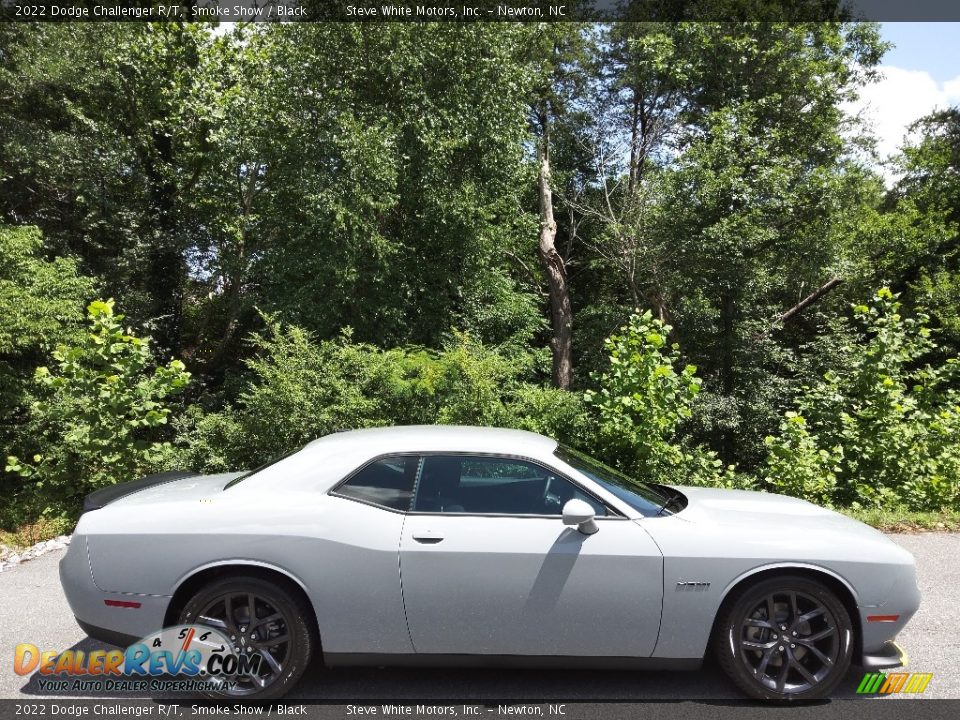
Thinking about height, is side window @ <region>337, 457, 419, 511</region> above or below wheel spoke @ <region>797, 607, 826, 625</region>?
above

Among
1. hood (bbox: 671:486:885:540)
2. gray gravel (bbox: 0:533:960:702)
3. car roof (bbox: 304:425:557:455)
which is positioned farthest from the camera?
car roof (bbox: 304:425:557:455)

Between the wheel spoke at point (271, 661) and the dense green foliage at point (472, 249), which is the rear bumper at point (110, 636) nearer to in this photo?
the wheel spoke at point (271, 661)

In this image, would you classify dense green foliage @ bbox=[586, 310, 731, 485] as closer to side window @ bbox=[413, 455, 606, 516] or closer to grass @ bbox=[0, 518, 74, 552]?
side window @ bbox=[413, 455, 606, 516]

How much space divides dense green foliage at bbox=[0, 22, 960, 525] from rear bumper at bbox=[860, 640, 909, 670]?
443 cm

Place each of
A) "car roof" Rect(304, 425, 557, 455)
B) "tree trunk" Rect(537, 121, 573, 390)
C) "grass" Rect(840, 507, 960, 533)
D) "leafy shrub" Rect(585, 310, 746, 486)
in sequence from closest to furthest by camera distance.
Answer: "car roof" Rect(304, 425, 557, 455) → "grass" Rect(840, 507, 960, 533) → "leafy shrub" Rect(585, 310, 746, 486) → "tree trunk" Rect(537, 121, 573, 390)

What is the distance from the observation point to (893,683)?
13.2ft

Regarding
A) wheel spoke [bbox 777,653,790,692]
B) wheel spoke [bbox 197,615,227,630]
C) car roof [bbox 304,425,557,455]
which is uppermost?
car roof [bbox 304,425,557,455]

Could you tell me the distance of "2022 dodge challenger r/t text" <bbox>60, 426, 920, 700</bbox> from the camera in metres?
3.78

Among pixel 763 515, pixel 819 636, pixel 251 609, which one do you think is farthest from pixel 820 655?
pixel 251 609

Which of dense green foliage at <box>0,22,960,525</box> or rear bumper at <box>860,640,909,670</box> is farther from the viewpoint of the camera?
dense green foliage at <box>0,22,960,525</box>

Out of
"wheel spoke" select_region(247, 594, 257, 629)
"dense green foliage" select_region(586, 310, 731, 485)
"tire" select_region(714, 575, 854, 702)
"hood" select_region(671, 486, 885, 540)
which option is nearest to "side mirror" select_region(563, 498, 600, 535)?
"hood" select_region(671, 486, 885, 540)

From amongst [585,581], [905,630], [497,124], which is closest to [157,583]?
[585,581]

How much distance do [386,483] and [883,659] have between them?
2.81 meters

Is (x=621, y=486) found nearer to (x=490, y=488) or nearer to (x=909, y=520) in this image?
(x=490, y=488)
